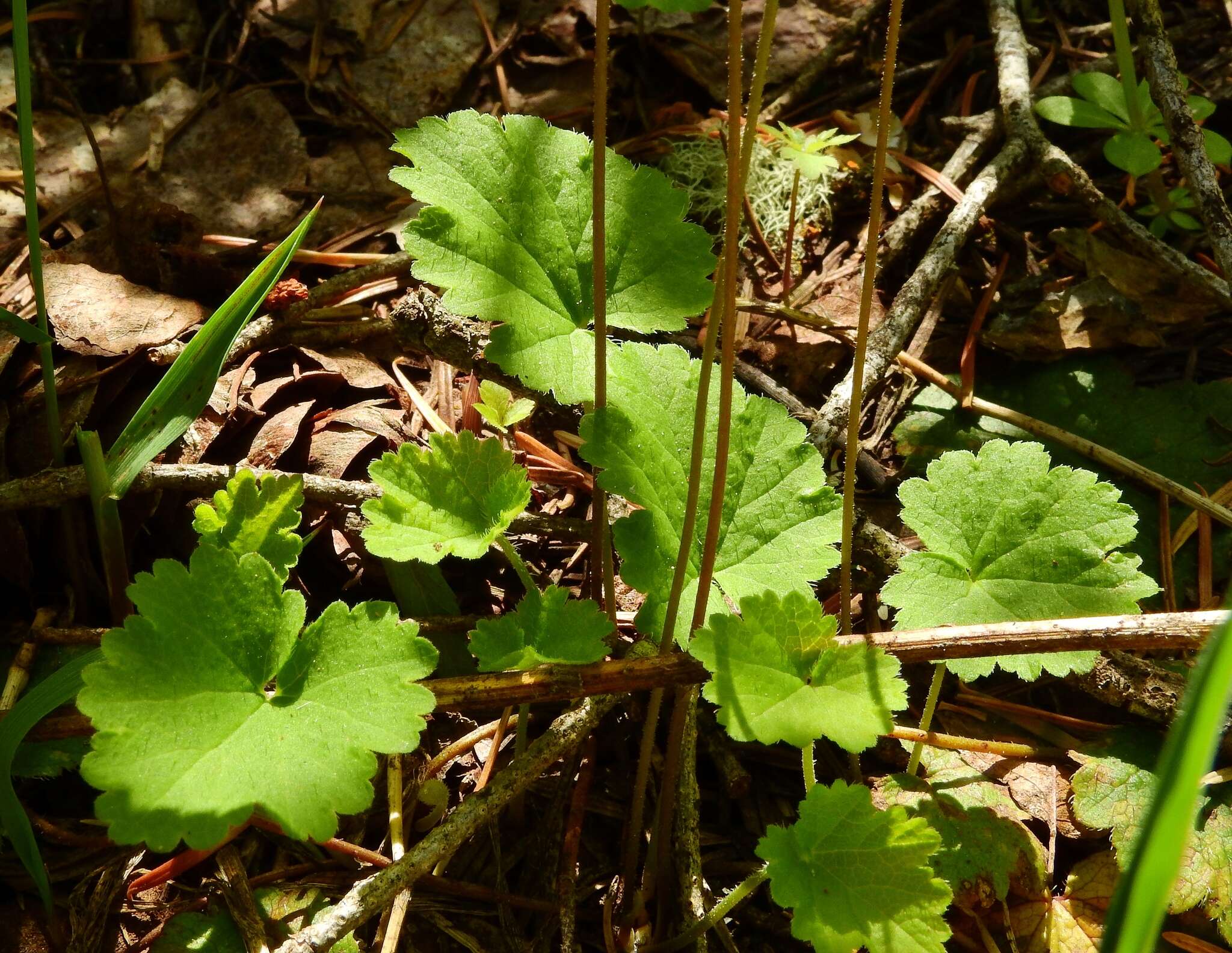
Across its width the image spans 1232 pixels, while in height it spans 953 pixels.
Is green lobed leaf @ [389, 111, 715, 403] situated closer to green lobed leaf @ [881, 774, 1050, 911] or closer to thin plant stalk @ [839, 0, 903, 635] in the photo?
thin plant stalk @ [839, 0, 903, 635]

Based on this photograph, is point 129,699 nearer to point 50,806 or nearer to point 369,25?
point 50,806

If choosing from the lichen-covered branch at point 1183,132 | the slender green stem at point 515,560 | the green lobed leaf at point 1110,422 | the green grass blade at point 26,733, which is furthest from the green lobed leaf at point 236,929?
the lichen-covered branch at point 1183,132

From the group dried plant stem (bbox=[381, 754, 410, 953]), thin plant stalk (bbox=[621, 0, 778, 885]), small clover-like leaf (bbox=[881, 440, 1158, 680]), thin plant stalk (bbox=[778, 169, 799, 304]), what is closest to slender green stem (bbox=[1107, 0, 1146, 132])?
thin plant stalk (bbox=[778, 169, 799, 304])

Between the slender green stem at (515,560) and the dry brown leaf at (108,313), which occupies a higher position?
the dry brown leaf at (108,313)

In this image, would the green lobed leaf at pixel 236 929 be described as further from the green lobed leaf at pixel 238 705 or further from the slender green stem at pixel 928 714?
the slender green stem at pixel 928 714

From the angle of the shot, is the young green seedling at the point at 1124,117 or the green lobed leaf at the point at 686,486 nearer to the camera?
the green lobed leaf at the point at 686,486
